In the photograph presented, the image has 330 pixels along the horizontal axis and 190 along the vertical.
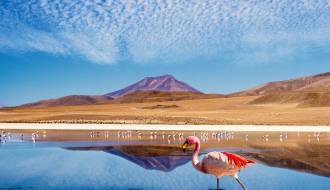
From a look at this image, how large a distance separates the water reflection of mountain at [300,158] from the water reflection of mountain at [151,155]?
3.09 metres

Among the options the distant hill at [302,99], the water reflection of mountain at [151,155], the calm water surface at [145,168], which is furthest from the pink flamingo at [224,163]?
the distant hill at [302,99]

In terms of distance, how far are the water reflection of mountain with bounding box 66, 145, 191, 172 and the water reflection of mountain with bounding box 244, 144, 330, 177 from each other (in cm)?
309

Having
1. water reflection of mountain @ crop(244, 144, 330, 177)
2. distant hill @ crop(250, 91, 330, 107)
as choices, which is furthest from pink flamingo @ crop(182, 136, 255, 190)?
distant hill @ crop(250, 91, 330, 107)

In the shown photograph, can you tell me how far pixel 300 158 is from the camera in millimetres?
17172

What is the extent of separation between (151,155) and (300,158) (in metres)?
5.83

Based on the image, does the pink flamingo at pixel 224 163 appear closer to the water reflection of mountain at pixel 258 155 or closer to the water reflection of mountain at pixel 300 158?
the water reflection of mountain at pixel 258 155

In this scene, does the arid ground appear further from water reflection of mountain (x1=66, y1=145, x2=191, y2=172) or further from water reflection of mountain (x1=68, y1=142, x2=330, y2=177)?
water reflection of mountain (x1=66, y1=145, x2=191, y2=172)

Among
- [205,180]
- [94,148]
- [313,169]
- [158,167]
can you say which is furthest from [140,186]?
[94,148]

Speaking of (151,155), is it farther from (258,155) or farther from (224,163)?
(224,163)

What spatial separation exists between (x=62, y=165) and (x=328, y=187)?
884 centimetres

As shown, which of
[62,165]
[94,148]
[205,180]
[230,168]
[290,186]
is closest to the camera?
[230,168]

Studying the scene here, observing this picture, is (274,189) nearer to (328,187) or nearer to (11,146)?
(328,187)

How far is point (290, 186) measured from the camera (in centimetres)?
1191

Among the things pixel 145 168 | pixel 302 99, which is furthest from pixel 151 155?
pixel 302 99
